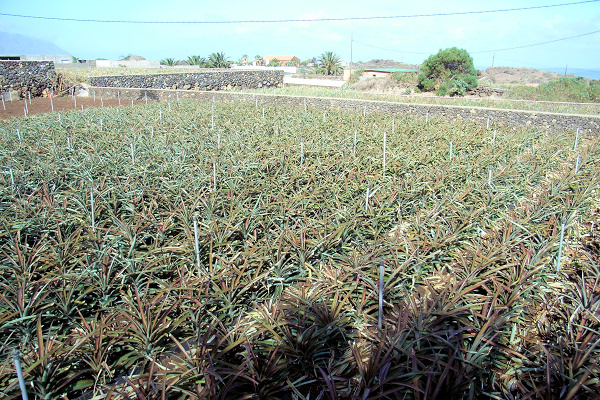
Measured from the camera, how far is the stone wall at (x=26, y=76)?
17.5 meters

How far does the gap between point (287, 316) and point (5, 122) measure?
9.81m

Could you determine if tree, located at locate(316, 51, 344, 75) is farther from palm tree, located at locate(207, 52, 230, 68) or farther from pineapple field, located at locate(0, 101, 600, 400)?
pineapple field, located at locate(0, 101, 600, 400)

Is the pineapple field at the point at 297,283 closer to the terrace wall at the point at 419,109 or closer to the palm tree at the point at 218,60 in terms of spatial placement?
the terrace wall at the point at 419,109

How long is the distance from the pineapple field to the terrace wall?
4700 millimetres

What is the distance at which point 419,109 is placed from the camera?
12.0m

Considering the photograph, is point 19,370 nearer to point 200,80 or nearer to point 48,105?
point 48,105

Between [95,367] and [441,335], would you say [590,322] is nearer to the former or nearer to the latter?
[441,335]

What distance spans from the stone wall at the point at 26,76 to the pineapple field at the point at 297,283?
50.8ft

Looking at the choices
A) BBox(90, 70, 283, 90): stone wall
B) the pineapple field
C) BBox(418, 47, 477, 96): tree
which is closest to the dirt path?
BBox(90, 70, 283, 90): stone wall

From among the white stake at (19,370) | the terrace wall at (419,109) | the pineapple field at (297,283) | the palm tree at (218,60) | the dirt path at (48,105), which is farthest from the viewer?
the palm tree at (218,60)

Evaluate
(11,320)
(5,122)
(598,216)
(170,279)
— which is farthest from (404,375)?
(5,122)

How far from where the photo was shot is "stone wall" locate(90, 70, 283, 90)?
19.2m

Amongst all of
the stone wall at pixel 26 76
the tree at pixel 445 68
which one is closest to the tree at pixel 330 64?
the tree at pixel 445 68

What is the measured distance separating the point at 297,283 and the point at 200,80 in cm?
2238
